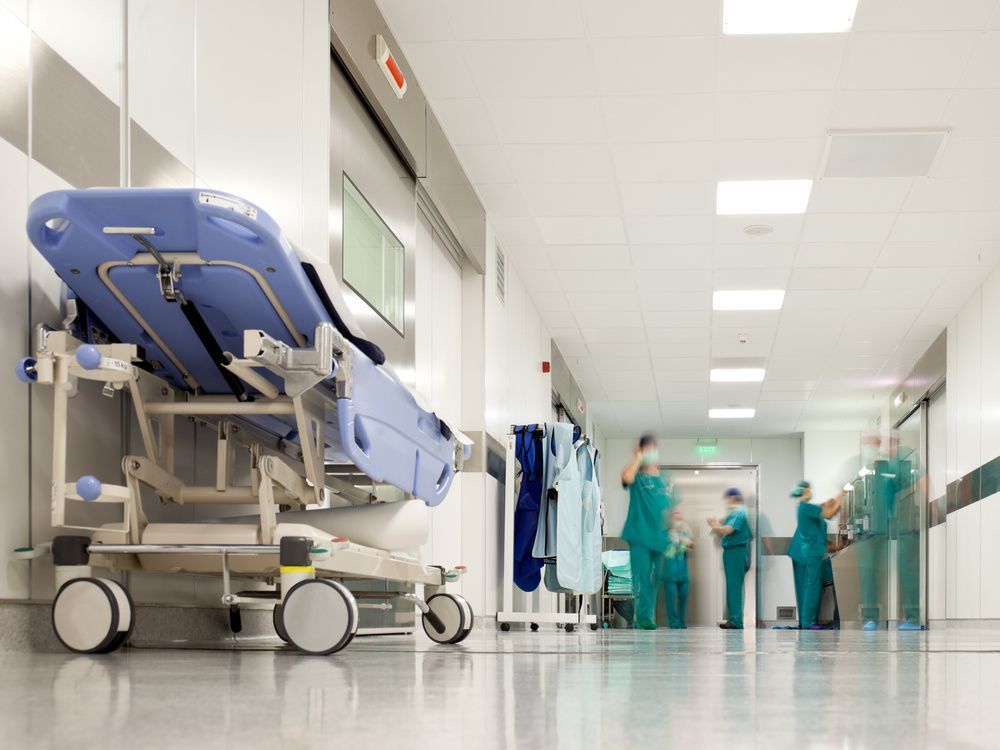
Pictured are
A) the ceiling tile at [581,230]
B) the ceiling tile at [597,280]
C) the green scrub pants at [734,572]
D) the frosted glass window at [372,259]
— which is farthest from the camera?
the green scrub pants at [734,572]

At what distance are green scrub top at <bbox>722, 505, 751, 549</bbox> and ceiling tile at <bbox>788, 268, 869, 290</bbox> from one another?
9.13 ft

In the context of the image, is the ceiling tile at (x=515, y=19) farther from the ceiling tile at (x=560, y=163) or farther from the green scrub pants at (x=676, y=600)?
the green scrub pants at (x=676, y=600)

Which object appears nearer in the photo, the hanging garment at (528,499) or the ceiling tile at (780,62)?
the ceiling tile at (780,62)

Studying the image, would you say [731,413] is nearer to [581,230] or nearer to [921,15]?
[581,230]

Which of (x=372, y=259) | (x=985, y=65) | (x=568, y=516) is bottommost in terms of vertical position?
(x=568, y=516)

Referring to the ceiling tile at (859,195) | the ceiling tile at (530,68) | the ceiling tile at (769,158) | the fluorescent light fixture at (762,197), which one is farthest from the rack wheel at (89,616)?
the ceiling tile at (859,195)

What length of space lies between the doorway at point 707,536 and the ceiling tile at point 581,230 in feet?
13.4

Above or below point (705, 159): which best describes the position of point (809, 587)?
below

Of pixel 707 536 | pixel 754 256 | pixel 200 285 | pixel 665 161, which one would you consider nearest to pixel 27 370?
pixel 200 285

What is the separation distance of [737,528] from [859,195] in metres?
5.08

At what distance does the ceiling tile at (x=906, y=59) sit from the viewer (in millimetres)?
5043

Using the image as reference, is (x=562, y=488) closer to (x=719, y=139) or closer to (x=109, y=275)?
(x=719, y=139)

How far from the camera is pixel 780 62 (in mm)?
5293

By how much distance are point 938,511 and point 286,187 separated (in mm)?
8589
